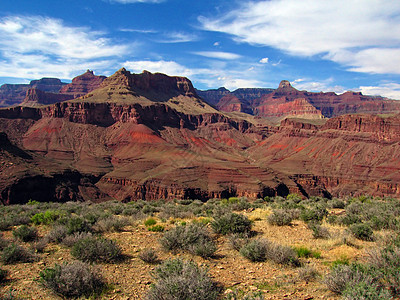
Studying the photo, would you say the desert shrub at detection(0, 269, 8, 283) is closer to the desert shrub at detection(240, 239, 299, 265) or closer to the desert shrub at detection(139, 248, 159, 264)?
the desert shrub at detection(139, 248, 159, 264)

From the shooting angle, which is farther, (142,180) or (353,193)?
(353,193)

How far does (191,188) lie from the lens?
66500mm

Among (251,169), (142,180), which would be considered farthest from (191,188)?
(251,169)

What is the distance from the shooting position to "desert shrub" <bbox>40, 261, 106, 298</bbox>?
666 cm

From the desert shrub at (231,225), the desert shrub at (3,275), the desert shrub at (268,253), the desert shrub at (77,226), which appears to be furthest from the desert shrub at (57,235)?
the desert shrub at (268,253)

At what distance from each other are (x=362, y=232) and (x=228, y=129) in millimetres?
165539

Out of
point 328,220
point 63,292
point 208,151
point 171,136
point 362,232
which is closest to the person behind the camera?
point 63,292

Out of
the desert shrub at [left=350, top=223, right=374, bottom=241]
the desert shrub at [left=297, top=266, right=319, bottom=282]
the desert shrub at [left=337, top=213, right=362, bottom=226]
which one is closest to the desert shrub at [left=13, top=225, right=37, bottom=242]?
the desert shrub at [left=297, top=266, right=319, bottom=282]

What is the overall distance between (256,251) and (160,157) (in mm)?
81920

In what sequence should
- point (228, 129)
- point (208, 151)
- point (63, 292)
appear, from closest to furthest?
point (63, 292) → point (208, 151) → point (228, 129)

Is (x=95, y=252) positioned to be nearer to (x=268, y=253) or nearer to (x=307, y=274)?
(x=268, y=253)

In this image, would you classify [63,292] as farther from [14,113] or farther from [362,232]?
[14,113]

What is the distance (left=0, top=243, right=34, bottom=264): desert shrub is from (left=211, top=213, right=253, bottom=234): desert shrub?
23.4 feet

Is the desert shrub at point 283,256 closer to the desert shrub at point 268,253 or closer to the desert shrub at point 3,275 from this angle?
the desert shrub at point 268,253
